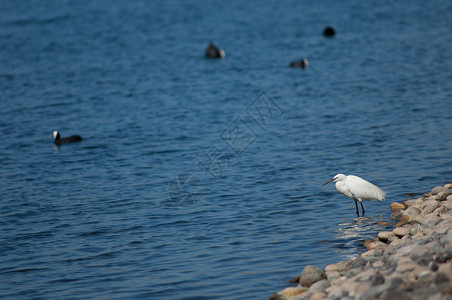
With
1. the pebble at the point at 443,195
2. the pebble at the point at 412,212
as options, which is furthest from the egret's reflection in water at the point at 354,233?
the pebble at the point at 443,195

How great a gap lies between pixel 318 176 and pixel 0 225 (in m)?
7.44

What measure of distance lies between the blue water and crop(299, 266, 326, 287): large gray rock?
55cm

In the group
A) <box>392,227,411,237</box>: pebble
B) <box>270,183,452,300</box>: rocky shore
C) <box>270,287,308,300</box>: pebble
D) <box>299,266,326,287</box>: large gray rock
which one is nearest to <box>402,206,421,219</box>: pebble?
<box>270,183,452,300</box>: rocky shore

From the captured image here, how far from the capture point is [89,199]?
13648 millimetres

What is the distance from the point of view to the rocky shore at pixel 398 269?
666 cm

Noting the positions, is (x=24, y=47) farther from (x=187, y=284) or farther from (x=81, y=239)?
(x=187, y=284)

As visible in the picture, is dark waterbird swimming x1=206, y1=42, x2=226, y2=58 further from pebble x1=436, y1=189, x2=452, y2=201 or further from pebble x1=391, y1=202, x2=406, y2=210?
pebble x1=436, y1=189, x2=452, y2=201

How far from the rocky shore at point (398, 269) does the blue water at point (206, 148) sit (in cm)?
69

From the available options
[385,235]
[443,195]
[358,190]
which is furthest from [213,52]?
[385,235]

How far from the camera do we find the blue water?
10.2m

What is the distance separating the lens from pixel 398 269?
7.34m

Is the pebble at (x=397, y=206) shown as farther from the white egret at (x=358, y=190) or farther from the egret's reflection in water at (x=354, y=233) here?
the egret's reflection in water at (x=354, y=233)

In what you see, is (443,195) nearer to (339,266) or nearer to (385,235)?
(385,235)

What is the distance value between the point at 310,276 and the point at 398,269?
1590 mm
